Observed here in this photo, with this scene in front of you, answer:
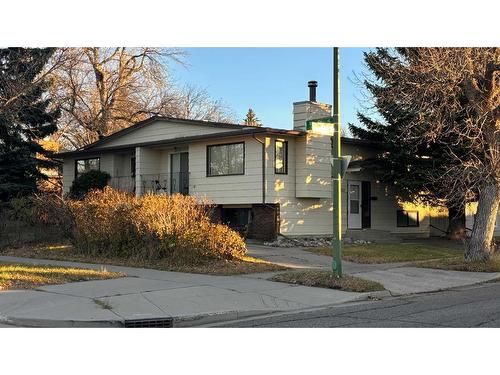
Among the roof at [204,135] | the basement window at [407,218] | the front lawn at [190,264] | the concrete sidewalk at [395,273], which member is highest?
the roof at [204,135]

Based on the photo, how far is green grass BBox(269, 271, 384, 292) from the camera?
11.5m

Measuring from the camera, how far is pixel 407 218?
26.2 m

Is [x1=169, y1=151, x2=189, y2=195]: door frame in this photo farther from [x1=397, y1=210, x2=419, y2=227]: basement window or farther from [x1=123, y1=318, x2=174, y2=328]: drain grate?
[x1=123, y1=318, x2=174, y2=328]: drain grate

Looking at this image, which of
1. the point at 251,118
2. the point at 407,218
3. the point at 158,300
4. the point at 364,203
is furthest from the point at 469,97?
the point at 251,118

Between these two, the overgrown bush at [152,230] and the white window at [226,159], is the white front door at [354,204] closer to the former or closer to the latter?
the white window at [226,159]

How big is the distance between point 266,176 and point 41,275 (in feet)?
32.5

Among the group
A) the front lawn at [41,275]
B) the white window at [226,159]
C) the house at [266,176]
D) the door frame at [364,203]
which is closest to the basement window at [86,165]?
the house at [266,176]

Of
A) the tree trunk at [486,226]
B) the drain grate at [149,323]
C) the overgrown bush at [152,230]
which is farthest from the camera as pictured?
the tree trunk at [486,226]

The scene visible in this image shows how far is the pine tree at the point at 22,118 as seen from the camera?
22.4m


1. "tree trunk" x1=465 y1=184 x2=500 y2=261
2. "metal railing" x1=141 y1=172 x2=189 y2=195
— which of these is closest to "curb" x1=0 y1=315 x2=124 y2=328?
"tree trunk" x1=465 y1=184 x2=500 y2=261

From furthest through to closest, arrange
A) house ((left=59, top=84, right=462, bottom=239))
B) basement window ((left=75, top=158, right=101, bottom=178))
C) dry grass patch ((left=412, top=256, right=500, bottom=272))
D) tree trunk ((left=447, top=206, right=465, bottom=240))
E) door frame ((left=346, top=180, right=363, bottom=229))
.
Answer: basement window ((left=75, top=158, right=101, bottom=178)) < tree trunk ((left=447, top=206, right=465, bottom=240)) < door frame ((left=346, top=180, right=363, bottom=229)) < house ((left=59, top=84, right=462, bottom=239)) < dry grass patch ((left=412, top=256, right=500, bottom=272))

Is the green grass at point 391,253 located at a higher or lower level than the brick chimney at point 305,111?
lower

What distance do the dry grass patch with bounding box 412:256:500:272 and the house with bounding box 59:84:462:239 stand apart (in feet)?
19.9

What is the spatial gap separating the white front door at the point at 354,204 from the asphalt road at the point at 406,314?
12.2 meters
